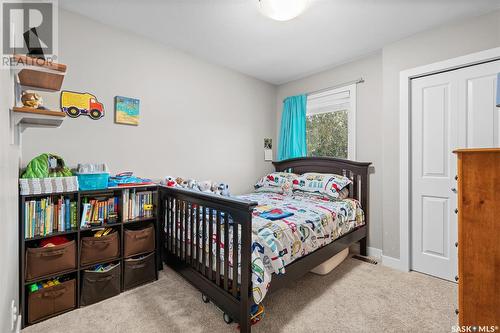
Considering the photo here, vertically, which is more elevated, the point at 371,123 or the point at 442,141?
the point at 371,123

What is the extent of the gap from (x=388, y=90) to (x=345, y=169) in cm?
106

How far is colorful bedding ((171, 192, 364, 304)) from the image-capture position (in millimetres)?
1520

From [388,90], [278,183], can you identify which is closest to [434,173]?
[388,90]

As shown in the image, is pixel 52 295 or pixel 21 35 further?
pixel 52 295

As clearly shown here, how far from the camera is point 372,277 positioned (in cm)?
235

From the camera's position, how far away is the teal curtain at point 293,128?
3.65 m

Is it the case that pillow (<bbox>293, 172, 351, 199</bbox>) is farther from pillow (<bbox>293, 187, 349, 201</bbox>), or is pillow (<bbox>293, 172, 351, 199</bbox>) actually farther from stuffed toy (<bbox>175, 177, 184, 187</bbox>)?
stuffed toy (<bbox>175, 177, 184, 187</bbox>)

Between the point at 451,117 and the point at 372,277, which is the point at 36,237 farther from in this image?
the point at 451,117

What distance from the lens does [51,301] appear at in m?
1.69

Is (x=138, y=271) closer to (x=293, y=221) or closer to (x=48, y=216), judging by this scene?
(x=48, y=216)

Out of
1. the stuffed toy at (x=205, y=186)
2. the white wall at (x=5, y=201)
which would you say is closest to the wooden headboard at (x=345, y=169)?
the stuffed toy at (x=205, y=186)

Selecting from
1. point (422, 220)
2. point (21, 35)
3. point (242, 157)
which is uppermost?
point (21, 35)

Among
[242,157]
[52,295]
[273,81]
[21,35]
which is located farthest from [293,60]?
[52,295]

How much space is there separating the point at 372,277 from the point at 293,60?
107 inches
